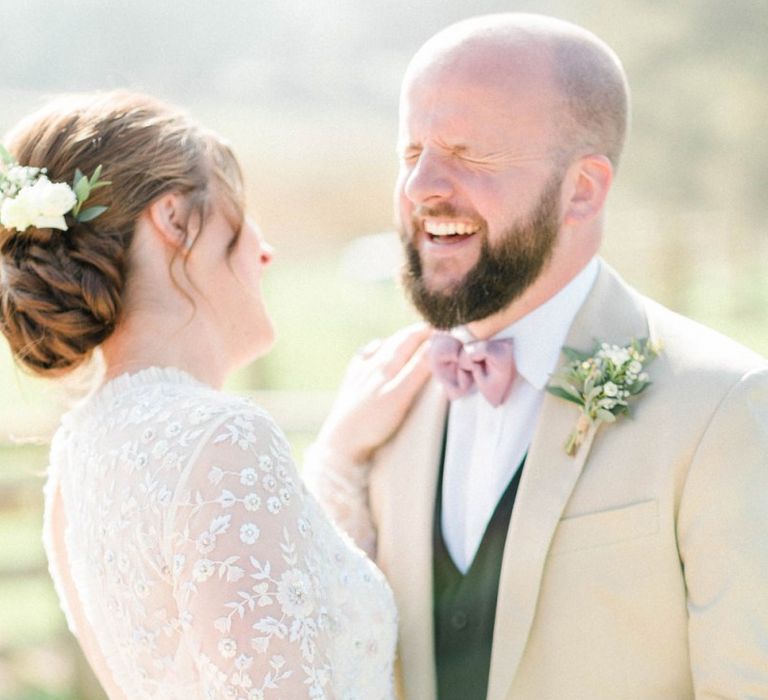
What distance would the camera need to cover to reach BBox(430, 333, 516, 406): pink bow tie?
2375 millimetres

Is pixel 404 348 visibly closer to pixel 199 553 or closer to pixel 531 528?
pixel 531 528

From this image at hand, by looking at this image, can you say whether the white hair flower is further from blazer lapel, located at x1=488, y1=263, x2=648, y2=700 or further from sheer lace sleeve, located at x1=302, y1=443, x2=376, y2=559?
blazer lapel, located at x1=488, y1=263, x2=648, y2=700

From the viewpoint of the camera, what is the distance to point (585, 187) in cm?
244

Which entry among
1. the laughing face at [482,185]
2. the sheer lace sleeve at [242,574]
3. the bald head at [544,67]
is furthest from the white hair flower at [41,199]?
the bald head at [544,67]

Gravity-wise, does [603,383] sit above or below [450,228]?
below

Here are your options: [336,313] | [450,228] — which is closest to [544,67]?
[450,228]

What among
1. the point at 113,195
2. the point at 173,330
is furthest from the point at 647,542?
the point at 113,195

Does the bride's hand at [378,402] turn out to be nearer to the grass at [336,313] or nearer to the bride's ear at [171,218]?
the bride's ear at [171,218]

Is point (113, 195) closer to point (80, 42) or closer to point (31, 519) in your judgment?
point (31, 519)

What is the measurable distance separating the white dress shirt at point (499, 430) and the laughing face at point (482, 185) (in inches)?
3.5

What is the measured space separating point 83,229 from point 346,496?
0.91 metres

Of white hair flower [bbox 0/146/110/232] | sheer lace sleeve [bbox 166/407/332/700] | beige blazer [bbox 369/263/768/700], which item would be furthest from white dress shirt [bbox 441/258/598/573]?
white hair flower [bbox 0/146/110/232]

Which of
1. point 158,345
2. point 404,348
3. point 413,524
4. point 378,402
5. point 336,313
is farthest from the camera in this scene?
point 336,313

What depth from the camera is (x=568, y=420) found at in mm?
2266
